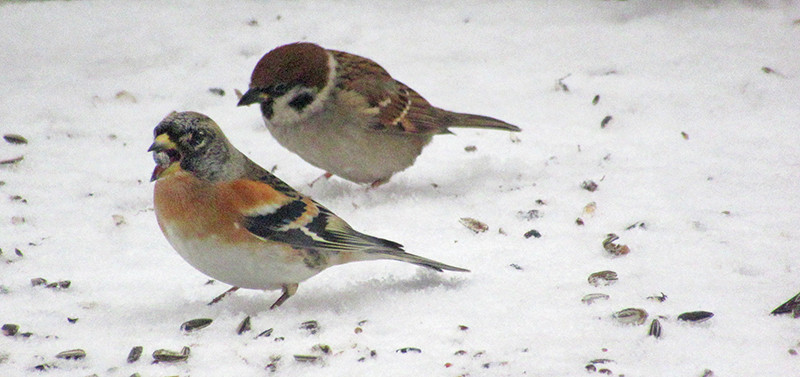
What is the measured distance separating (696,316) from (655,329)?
0.70 ft

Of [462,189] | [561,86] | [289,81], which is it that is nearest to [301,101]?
[289,81]

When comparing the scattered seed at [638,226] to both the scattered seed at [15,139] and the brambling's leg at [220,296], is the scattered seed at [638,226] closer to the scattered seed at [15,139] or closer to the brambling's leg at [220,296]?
the brambling's leg at [220,296]

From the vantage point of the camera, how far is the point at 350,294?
3.64 m

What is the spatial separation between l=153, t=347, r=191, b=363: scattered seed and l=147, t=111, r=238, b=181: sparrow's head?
66cm

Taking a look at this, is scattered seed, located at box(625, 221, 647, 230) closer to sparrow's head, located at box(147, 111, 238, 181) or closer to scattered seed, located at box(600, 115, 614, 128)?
scattered seed, located at box(600, 115, 614, 128)

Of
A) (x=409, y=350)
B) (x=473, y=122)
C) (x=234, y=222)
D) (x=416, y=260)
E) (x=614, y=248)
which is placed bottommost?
(x=409, y=350)

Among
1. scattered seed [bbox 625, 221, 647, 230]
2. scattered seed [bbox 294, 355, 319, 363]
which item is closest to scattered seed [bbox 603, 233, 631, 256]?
scattered seed [bbox 625, 221, 647, 230]

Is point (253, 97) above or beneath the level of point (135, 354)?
above

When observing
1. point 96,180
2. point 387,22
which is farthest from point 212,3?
point 96,180

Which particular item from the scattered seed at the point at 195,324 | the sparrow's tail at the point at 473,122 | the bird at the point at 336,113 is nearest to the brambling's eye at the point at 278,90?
the bird at the point at 336,113

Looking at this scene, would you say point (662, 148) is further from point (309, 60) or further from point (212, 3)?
point (212, 3)

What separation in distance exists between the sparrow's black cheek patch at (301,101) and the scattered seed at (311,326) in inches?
65.7

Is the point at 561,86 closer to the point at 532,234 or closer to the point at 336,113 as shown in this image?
the point at 336,113

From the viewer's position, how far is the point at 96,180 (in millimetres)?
4852
